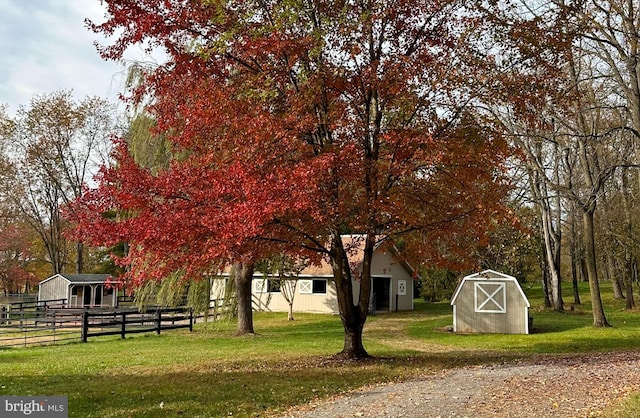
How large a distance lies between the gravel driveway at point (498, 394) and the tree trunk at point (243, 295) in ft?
35.5

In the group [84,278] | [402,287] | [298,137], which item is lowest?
[402,287]

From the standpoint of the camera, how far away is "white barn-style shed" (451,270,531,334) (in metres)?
19.9

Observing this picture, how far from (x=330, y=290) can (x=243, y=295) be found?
1201 centimetres

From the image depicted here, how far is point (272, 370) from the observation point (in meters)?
11.5

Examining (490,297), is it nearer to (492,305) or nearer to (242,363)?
(492,305)

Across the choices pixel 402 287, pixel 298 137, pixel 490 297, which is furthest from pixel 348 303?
pixel 402 287

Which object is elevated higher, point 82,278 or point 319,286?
point 82,278

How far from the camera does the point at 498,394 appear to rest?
8.43m

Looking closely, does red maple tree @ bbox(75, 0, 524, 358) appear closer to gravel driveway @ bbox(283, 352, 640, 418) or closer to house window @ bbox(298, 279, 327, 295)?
gravel driveway @ bbox(283, 352, 640, 418)

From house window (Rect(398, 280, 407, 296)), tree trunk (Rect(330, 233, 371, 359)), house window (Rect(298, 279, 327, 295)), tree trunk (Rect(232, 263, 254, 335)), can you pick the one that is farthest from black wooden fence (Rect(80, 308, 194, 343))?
house window (Rect(398, 280, 407, 296))

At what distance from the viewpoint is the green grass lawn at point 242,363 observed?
837cm

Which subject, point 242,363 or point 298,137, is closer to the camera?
point 298,137

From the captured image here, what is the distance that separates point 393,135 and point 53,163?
1345 inches

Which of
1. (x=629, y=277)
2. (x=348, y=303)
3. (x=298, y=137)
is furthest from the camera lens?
(x=629, y=277)
